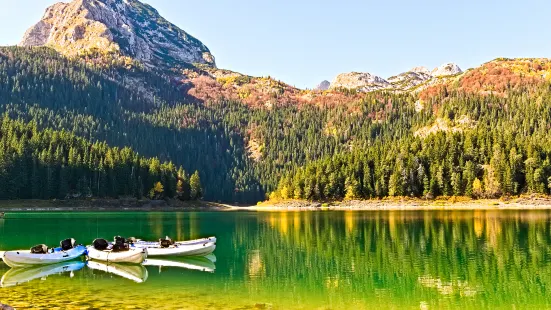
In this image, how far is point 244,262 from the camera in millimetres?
45625

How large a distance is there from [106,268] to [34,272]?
5.82 metres

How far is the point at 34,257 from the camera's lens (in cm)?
4397

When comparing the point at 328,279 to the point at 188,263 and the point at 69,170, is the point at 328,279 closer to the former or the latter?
the point at 188,263

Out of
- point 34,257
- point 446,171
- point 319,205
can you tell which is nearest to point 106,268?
point 34,257

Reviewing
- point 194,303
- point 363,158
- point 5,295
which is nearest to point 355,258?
point 194,303

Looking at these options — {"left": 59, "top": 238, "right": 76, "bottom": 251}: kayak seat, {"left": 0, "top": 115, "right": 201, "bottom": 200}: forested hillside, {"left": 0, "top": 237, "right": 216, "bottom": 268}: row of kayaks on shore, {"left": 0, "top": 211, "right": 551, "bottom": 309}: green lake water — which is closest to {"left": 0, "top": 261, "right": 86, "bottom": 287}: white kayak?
{"left": 0, "top": 211, "right": 551, "bottom": 309}: green lake water

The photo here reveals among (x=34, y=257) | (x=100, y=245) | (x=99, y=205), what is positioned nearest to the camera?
(x=34, y=257)

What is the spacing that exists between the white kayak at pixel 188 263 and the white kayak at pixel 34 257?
759 cm

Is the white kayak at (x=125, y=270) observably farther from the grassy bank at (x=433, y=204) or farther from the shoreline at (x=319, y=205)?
the grassy bank at (x=433, y=204)

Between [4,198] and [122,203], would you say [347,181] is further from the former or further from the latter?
[4,198]

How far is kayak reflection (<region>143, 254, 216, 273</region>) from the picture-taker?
42.9 metres

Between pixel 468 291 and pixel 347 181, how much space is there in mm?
156985

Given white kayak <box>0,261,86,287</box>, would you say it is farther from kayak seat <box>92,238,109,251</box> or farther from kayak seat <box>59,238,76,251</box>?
kayak seat <box>92,238,109,251</box>

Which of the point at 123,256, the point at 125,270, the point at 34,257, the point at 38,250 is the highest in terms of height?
the point at 38,250
